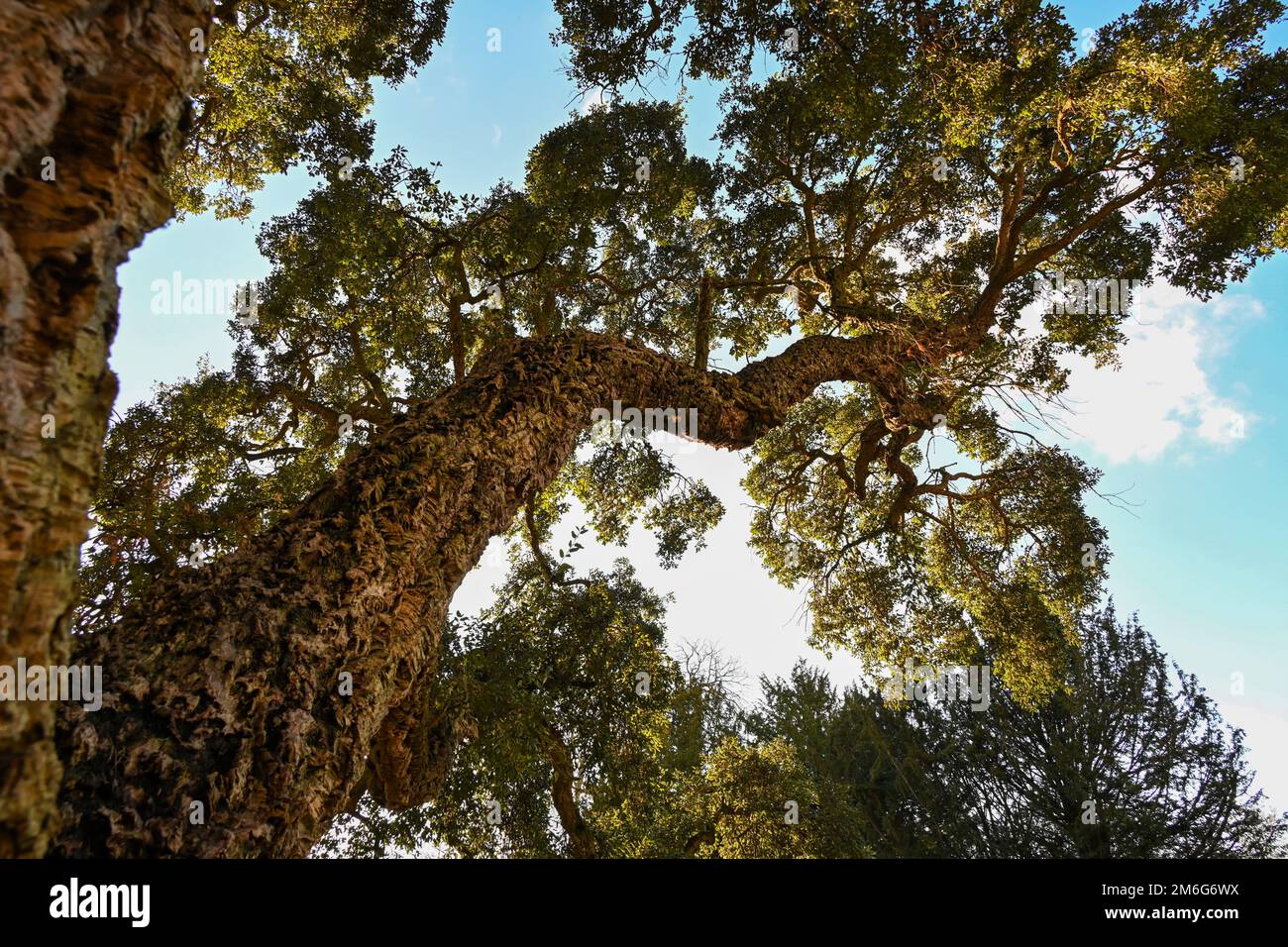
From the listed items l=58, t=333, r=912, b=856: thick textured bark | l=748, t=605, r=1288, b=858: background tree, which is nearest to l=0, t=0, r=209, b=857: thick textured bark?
l=58, t=333, r=912, b=856: thick textured bark

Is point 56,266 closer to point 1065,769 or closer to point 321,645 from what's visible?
point 321,645

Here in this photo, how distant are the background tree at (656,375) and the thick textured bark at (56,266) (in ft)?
2.52

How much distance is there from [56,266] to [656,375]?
3.83 meters

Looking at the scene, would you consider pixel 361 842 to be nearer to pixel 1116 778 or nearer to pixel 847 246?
pixel 847 246

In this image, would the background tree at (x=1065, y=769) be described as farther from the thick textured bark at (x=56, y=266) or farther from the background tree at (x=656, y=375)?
the thick textured bark at (x=56, y=266)

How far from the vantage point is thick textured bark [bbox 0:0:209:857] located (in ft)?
4.56

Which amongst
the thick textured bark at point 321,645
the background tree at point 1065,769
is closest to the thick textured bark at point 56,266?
the thick textured bark at point 321,645

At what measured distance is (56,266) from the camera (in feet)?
5.24

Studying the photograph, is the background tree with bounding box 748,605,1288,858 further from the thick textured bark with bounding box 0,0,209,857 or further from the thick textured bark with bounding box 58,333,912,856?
the thick textured bark with bounding box 0,0,209,857

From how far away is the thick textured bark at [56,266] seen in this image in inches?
54.7

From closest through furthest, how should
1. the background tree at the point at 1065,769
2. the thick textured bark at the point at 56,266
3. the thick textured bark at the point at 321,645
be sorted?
the thick textured bark at the point at 56,266
the thick textured bark at the point at 321,645
the background tree at the point at 1065,769

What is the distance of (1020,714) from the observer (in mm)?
18109

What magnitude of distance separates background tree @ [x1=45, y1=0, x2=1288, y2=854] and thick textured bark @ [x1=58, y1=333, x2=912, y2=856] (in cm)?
1
